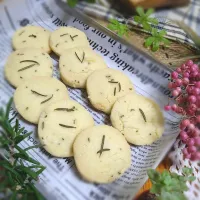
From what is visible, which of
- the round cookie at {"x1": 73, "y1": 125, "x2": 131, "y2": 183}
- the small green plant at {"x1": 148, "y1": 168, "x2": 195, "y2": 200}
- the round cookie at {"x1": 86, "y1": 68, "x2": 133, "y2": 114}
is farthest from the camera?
the round cookie at {"x1": 86, "y1": 68, "x2": 133, "y2": 114}

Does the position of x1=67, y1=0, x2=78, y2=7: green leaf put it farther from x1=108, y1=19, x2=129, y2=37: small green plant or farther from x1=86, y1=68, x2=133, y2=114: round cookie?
x1=86, y1=68, x2=133, y2=114: round cookie

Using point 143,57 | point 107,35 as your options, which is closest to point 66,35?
point 107,35

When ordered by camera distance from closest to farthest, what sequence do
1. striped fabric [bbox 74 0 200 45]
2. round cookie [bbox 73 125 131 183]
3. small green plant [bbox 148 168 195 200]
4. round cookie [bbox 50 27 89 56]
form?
small green plant [bbox 148 168 195 200] < round cookie [bbox 73 125 131 183] < round cookie [bbox 50 27 89 56] < striped fabric [bbox 74 0 200 45]

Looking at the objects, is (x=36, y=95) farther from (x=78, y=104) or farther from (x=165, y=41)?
(x=165, y=41)

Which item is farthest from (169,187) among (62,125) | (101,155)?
(62,125)

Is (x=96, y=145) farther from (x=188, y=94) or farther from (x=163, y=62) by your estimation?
(x=163, y=62)

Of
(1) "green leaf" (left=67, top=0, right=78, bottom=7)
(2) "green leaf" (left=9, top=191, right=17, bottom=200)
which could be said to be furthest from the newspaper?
(2) "green leaf" (left=9, top=191, right=17, bottom=200)

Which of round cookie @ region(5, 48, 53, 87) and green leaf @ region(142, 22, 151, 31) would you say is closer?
round cookie @ region(5, 48, 53, 87)
